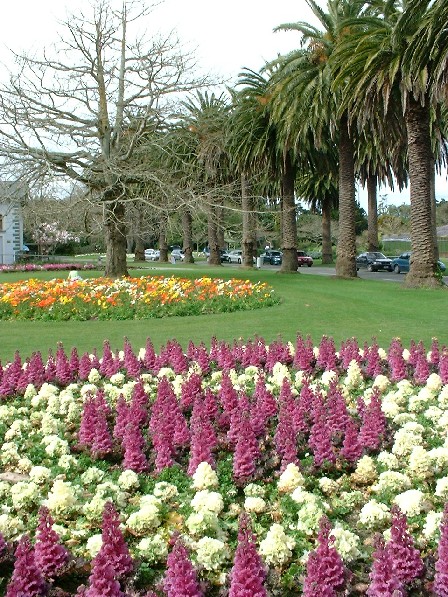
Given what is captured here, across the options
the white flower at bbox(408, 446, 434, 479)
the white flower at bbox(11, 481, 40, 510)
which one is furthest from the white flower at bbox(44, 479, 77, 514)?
the white flower at bbox(408, 446, 434, 479)

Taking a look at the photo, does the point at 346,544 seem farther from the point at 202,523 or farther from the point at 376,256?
the point at 376,256

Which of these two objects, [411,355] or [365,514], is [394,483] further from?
[411,355]

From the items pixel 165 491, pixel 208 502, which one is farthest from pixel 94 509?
pixel 208 502

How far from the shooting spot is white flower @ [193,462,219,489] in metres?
4.01

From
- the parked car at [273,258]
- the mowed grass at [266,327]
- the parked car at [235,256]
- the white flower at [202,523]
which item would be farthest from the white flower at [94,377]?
the parked car at [235,256]

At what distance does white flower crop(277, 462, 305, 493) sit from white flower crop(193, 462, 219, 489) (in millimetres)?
392

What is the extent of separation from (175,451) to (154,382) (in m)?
2.27

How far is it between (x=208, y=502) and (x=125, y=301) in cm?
1094

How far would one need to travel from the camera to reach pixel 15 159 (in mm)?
21953

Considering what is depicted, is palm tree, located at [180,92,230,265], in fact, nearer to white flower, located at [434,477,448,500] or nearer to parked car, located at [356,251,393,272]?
parked car, located at [356,251,393,272]

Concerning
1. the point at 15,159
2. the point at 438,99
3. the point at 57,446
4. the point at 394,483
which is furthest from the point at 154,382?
the point at 15,159

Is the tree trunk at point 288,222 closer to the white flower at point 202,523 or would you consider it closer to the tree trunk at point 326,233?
the tree trunk at point 326,233

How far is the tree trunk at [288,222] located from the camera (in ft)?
101

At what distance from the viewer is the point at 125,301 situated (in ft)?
47.2
